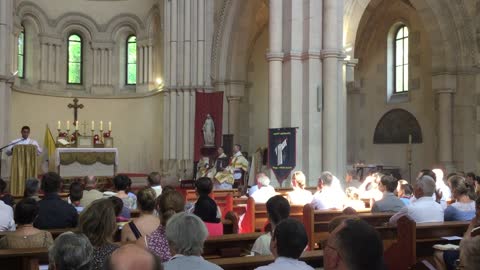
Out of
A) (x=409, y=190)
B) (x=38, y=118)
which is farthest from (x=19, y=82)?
(x=409, y=190)

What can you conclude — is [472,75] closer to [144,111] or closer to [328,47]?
[328,47]

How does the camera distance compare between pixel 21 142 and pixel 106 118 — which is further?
pixel 106 118

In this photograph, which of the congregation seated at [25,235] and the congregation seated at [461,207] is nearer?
the congregation seated at [25,235]

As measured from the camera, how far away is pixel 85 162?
61.0 feet

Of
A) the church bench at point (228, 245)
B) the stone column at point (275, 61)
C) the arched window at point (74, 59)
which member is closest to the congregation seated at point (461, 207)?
the church bench at point (228, 245)

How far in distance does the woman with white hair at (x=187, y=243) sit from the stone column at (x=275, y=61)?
36.7ft

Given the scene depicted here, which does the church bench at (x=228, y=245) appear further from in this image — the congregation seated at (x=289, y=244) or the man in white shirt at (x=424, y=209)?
the congregation seated at (x=289, y=244)

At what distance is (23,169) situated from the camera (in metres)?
13.2

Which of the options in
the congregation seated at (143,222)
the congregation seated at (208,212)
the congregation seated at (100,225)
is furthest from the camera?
the congregation seated at (208,212)

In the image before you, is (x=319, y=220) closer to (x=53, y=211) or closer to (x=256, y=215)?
(x=256, y=215)

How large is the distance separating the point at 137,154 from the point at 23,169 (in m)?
12.5

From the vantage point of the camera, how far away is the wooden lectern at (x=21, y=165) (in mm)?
13188

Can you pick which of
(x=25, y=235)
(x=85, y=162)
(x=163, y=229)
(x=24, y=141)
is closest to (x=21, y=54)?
(x=85, y=162)

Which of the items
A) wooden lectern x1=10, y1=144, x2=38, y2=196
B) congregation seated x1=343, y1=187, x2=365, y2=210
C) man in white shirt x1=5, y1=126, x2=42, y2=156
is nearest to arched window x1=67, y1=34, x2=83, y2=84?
man in white shirt x1=5, y1=126, x2=42, y2=156
